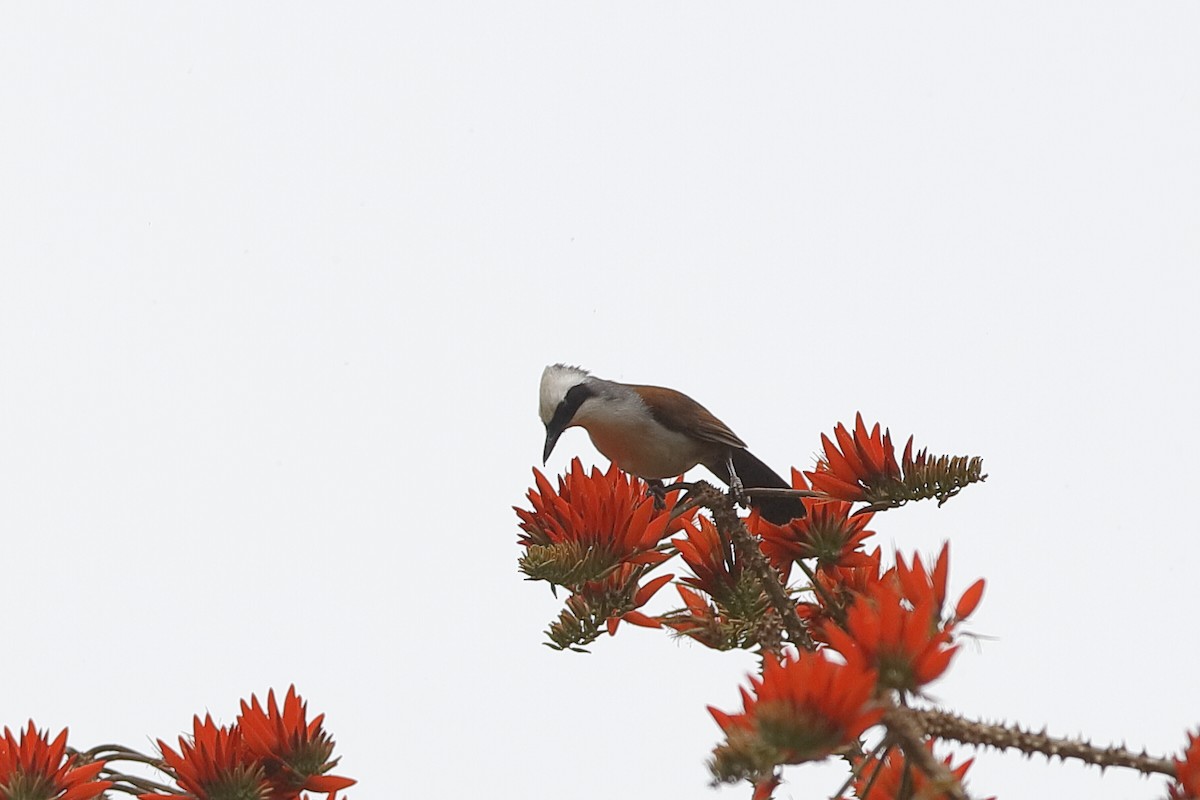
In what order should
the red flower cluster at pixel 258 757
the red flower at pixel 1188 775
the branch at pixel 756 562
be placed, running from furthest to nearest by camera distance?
the red flower cluster at pixel 258 757 < the branch at pixel 756 562 < the red flower at pixel 1188 775

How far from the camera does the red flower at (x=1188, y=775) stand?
34.0 inches

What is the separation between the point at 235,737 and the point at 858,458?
26.6 inches

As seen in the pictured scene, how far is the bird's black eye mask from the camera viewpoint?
2195 millimetres

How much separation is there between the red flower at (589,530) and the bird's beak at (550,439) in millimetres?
780

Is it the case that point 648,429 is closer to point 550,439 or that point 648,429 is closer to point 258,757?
point 550,439

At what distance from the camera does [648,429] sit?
229cm

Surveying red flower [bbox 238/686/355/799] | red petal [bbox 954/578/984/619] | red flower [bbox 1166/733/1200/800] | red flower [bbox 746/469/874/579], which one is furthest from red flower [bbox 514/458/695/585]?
red flower [bbox 1166/733/1200/800]

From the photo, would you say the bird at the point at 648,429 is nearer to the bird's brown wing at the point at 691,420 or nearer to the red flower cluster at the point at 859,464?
the bird's brown wing at the point at 691,420

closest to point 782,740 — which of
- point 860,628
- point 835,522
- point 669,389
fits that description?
point 860,628

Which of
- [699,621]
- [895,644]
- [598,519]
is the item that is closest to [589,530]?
[598,519]

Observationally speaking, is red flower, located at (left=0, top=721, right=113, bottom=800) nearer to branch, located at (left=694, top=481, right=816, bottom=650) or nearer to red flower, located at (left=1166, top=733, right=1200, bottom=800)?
branch, located at (left=694, top=481, right=816, bottom=650)

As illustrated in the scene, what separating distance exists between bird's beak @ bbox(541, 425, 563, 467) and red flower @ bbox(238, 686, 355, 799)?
91cm

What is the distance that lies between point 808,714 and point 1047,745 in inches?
6.7

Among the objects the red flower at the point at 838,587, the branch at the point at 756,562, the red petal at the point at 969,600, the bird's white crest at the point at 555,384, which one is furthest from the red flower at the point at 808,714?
the bird's white crest at the point at 555,384
